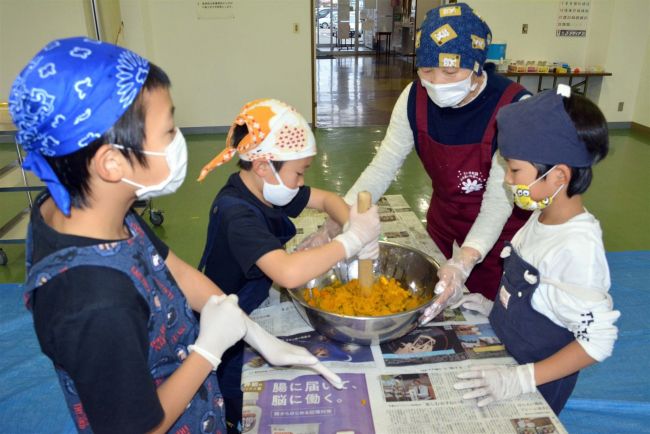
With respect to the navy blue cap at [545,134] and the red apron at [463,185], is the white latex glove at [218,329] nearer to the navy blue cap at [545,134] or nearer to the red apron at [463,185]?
the navy blue cap at [545,134]

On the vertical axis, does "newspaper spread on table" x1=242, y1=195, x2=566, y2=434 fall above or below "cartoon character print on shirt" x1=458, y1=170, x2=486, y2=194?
below

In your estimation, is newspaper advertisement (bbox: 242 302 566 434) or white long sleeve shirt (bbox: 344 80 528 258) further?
white long sleeve shirt (bbox: 344 80 528 258)

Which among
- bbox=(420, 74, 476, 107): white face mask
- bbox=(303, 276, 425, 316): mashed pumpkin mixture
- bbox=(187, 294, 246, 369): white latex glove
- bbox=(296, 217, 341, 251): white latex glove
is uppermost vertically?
bbox=(420, 74, 476, 107): white face mask

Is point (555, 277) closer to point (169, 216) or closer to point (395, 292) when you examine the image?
point (395, 292)

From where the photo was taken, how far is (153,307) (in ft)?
3.24

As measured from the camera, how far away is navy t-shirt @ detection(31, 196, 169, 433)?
0.79 metres

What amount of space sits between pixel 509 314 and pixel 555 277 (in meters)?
0.18

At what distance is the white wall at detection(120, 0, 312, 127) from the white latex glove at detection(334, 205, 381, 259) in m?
5.39

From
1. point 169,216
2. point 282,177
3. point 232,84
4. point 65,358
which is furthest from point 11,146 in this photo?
point 65,358

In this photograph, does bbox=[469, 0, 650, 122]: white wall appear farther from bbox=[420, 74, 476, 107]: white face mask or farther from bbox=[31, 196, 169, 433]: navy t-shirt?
bbox=[31, 196, 169, 433]: navy t-shirt

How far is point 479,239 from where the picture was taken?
1.69 m

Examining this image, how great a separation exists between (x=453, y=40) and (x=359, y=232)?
82cm

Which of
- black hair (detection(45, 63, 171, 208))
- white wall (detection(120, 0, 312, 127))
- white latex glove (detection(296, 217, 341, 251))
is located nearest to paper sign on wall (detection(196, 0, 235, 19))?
white wall (detection(120, 0, 312, 127))

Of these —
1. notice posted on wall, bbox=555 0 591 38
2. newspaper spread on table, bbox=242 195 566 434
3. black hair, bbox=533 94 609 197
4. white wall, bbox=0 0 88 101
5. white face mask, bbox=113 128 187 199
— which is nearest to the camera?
white face mask, bbox=113 128 187 199
